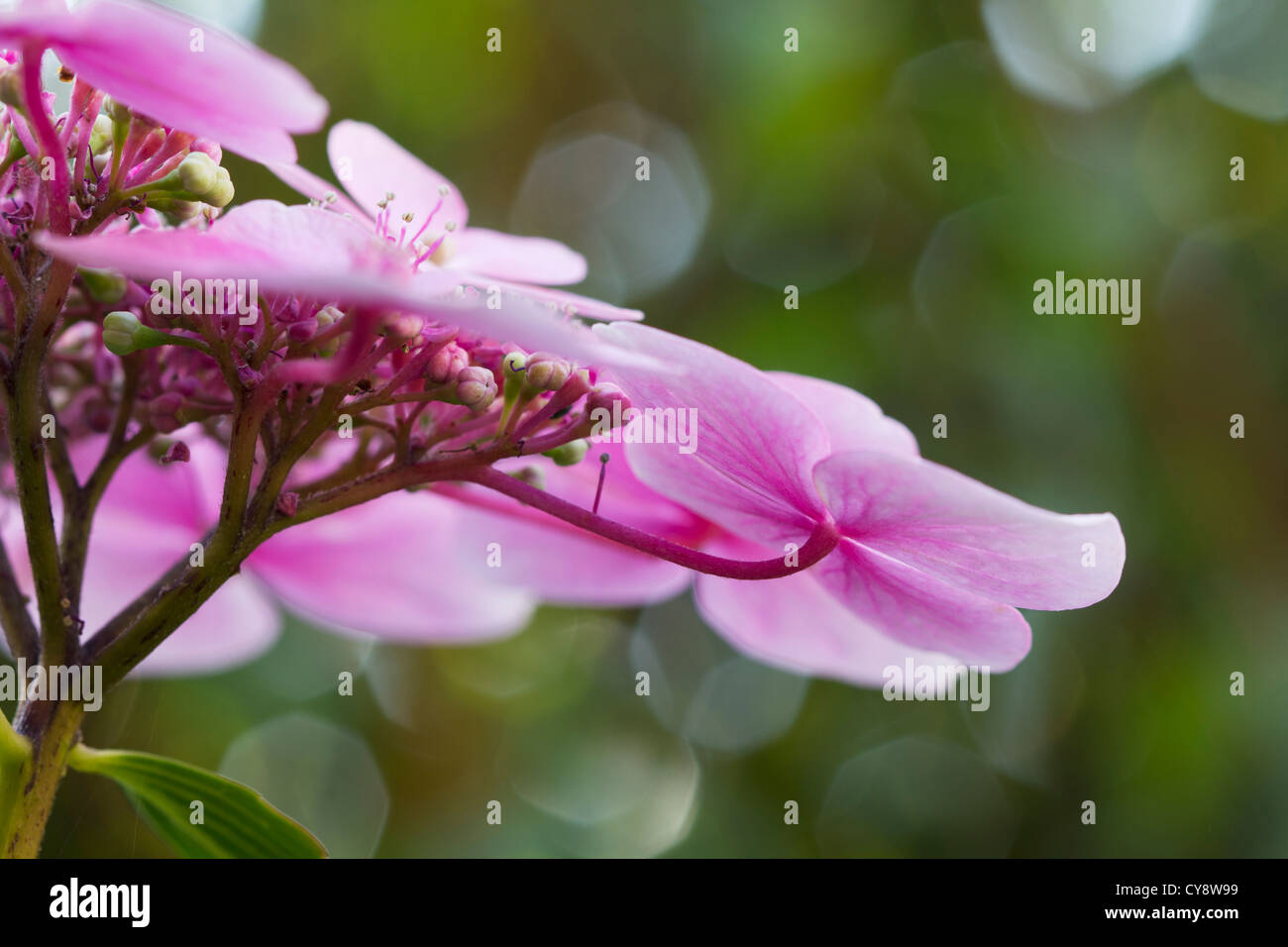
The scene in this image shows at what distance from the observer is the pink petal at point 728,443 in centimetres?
37

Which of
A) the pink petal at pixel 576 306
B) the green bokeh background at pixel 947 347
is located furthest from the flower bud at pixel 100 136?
the green bokeh background at pixel 947 347

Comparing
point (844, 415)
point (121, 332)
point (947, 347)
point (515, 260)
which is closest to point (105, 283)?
point (121, 332)

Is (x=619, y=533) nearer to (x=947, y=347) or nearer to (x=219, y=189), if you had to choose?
(x=219, y=189)

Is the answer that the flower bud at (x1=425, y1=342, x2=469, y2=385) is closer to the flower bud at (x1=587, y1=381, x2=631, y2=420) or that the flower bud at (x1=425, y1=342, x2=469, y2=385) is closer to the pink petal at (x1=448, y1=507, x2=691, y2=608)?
the flower bud at (x1=587, y1=381, x2=631, y2=420)

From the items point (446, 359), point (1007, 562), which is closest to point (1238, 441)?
point (1007, 562)

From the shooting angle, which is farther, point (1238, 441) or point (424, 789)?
point (424, 789)

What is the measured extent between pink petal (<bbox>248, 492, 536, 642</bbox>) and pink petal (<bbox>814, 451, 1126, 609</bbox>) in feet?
1.14

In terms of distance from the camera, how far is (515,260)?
0.49 meters

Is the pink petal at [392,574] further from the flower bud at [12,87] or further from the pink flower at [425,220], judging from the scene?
the flower bud at [12,87]

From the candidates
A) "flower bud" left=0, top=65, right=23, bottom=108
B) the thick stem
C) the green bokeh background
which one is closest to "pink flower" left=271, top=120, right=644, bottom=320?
"flower bud" left=0, top=65, right=23, bottom=108

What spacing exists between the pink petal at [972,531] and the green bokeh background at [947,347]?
0.89 metres
